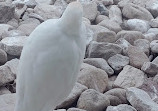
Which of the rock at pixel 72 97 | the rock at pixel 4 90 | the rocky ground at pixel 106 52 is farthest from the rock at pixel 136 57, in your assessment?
the rock at pixel 4 90

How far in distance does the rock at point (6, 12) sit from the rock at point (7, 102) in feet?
3.62

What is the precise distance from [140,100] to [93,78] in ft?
0.96

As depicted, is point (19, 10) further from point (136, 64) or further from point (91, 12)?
point (136, 64)

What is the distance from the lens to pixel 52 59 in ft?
2.80

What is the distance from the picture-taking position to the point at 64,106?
1.80 m

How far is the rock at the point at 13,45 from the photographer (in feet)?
7.25

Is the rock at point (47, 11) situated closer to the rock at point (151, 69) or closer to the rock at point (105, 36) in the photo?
the rock at point (105, 36)

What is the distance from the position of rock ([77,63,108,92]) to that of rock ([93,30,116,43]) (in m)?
0.49

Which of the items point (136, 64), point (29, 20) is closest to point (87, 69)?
point (136, 64)

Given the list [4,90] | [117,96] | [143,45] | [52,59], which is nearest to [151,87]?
[117,96]

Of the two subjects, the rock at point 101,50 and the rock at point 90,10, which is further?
the rock at point 90,10

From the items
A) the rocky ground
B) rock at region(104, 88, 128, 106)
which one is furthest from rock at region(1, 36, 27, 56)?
rock at region(104, 88, 128, 106)

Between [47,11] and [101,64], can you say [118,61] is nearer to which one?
[101,64]

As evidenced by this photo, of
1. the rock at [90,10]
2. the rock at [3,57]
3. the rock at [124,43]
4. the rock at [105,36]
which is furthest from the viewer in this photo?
the rock at [90,10]
